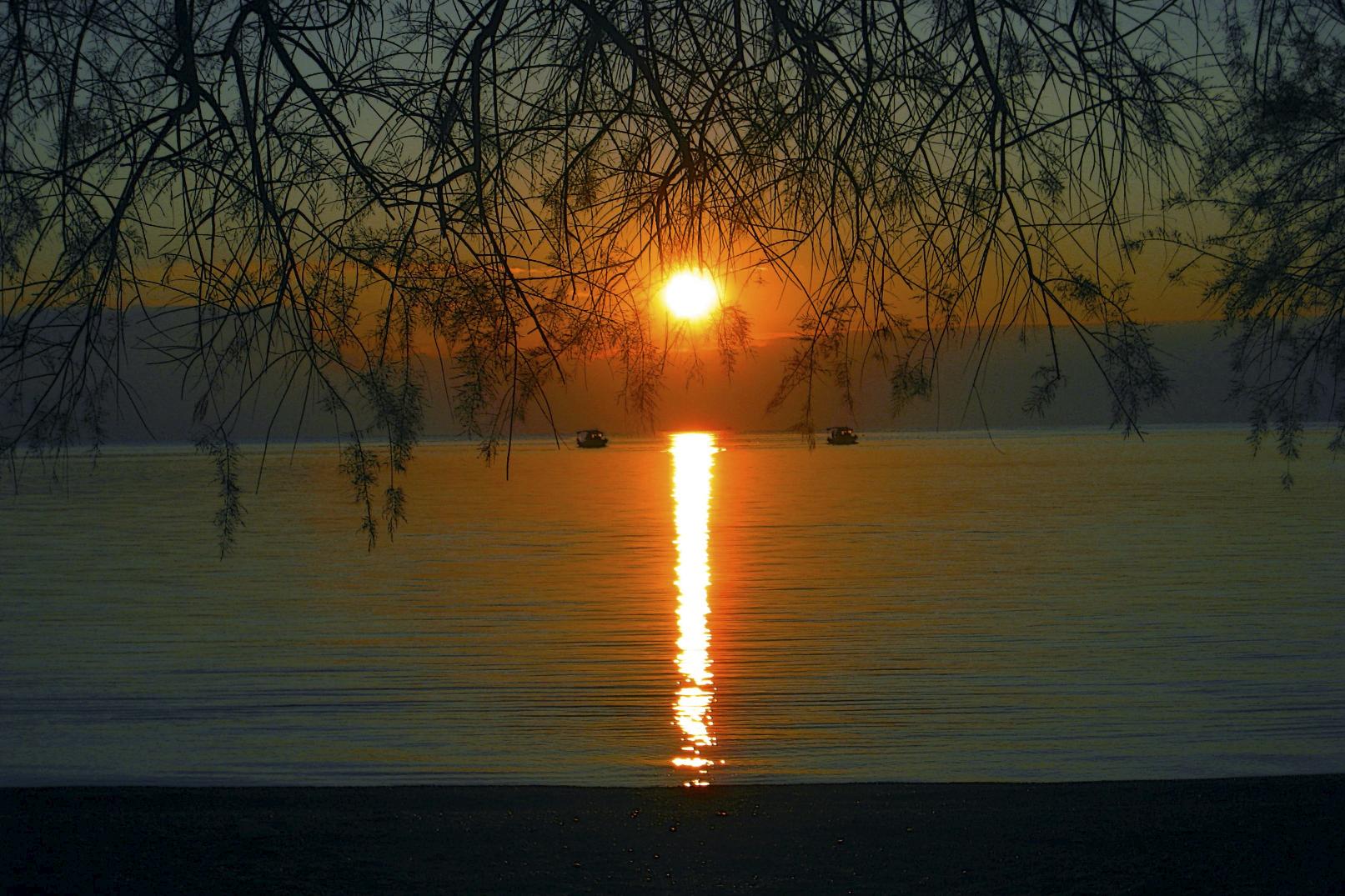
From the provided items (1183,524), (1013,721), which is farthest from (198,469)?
(1013,721)

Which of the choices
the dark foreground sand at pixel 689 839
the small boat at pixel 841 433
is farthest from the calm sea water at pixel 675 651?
the small boat at pixel 841 433

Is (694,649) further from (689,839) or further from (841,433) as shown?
(689,839)

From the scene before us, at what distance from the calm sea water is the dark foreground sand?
2.99 feet

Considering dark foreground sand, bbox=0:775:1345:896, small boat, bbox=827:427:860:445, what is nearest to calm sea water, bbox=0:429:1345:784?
dark foreground sand, bbox=0:775:1345:896

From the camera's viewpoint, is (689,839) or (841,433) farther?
(841,433)

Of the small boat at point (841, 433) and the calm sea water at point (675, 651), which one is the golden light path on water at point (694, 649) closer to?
the calm sea water at point (675, 651)

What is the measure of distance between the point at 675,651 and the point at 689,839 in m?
4.94

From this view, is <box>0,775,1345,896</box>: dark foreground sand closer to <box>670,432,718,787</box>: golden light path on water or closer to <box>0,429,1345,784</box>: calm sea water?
<box>670,432,718,787</box>: golden light path on water

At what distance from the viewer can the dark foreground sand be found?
15.4 feet

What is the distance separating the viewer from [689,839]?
16.6 feet

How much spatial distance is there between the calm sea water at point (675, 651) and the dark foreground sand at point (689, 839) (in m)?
0.91

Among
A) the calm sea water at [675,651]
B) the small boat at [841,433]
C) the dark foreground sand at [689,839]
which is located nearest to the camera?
the dark foreground sand at [689,839]

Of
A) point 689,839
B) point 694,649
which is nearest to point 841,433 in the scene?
point 694,649

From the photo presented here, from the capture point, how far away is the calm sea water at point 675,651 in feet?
22.6
